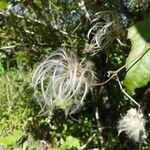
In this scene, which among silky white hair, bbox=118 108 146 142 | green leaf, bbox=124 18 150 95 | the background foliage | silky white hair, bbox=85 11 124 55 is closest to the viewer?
green leaf, bbox=124 18 150 95

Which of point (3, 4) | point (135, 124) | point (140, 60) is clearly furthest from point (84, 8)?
point (140, 60)

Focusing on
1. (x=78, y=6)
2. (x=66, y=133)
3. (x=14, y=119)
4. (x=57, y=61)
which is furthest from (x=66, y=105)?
(x=14, y=119)

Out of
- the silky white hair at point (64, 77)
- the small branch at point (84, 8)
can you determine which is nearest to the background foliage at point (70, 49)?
the small branch at point (84, 8)

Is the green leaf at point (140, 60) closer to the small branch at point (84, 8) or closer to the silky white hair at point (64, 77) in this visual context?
the silky white hair at point (64, 77)

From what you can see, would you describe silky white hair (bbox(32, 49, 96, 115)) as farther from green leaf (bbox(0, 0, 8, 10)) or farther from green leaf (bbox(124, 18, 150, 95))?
green leaf (bbox(124, 18, 150, 95))

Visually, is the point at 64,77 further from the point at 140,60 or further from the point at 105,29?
the point at 140,60

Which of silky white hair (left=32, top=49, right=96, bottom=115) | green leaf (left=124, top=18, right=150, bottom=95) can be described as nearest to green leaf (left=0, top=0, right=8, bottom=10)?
green leaf (left=124, top=18, right=150, bottom=95)
